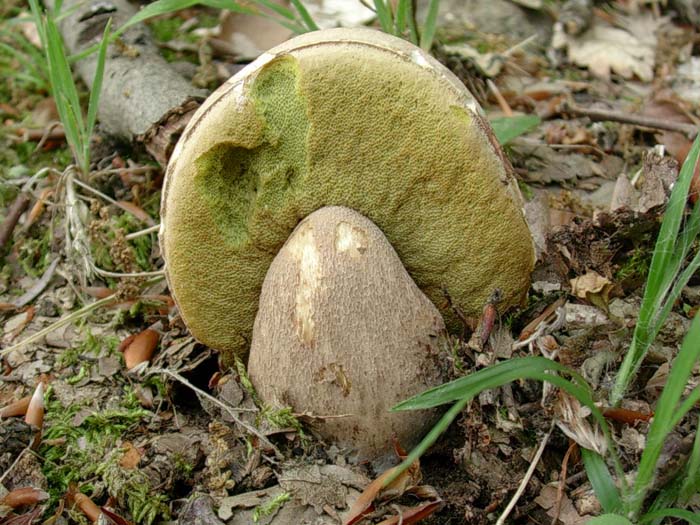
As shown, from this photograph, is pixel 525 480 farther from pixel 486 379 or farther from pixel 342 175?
pixel 342 175

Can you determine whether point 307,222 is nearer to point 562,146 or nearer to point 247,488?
point 247,488

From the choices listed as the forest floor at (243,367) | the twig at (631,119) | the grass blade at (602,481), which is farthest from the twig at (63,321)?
the twig at (631,119)

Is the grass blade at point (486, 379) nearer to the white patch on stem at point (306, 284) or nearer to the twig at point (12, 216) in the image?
the white patch on stem at point (306, 284)

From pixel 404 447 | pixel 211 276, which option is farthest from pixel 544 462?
pixel 211 276

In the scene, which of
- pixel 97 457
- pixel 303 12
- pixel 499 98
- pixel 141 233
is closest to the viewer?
pixel 97 457

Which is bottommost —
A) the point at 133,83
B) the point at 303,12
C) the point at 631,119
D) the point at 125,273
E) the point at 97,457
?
the point at 97,457

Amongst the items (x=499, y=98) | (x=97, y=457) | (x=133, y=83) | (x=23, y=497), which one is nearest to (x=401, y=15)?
(x=499, y=98)

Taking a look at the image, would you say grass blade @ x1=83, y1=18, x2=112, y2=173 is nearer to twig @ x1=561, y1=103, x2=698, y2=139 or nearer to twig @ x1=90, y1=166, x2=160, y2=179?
twig @ x1=90, y1=166, x2=160, y2=179
